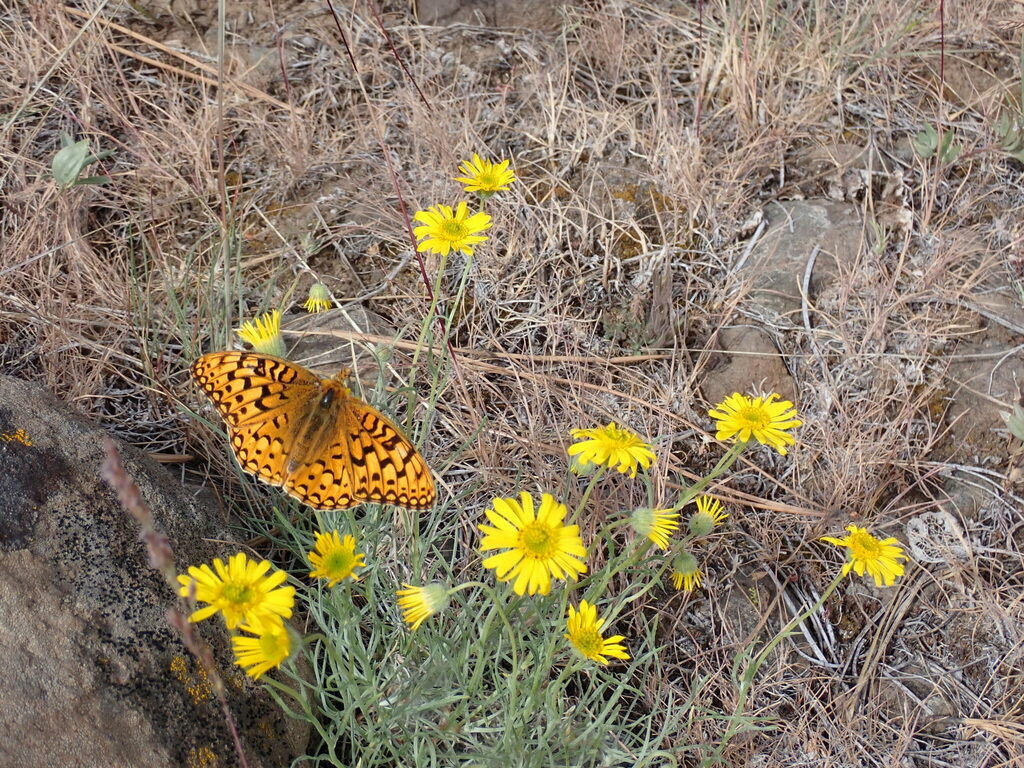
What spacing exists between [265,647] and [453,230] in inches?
40.0

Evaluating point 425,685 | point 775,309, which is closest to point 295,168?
point 775,309

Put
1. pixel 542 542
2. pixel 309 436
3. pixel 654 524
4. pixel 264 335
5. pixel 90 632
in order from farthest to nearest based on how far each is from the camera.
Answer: pixel 264 335 → pixel 309 436 → pixel 90 632 → pixel 654 524 → pixel 542 542

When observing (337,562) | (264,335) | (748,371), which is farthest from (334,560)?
(748,371)

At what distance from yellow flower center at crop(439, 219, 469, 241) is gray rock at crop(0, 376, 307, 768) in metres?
0.97

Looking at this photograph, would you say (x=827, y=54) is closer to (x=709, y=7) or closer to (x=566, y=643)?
(x=709, y=7)

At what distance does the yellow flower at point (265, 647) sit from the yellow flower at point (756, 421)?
927 millimetres

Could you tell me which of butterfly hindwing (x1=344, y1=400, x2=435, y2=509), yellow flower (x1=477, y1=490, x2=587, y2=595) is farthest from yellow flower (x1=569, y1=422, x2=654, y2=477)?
butterfly hindwing (x1=344, y1=400, x2=435, y2=509)

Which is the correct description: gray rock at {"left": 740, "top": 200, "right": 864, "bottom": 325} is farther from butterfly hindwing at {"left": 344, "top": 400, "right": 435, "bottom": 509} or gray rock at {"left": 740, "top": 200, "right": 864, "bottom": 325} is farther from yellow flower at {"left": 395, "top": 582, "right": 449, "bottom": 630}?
yellow flower at {"left": 395, "top": 582, "right": 449, "bottom": 630}

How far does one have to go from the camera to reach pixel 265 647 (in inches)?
60.5

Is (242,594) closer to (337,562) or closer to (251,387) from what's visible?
(337,562)

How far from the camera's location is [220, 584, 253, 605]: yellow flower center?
1.53 metres

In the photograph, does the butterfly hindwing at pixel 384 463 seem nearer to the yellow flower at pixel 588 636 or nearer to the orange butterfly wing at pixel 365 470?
the orange butterfly wing at pixel 365 470

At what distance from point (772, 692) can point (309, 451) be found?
4.53 feet

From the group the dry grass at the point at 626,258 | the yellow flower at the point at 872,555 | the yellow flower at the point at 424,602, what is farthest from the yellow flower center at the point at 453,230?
the yellow flower at the point at 872,555
